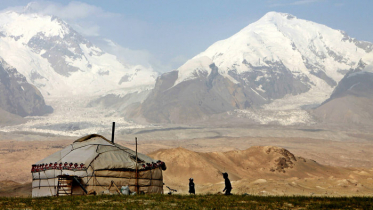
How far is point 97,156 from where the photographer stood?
94.3 feet

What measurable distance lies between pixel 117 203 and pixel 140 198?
1975 millimetres

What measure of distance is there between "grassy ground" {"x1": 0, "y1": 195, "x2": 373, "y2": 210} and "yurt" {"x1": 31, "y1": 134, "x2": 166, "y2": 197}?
4.32 metres

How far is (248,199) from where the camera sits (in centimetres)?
2258

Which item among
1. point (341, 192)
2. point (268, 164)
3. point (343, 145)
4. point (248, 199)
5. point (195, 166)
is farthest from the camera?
point (343, 145)

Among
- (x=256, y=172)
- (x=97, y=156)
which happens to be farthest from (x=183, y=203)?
(x=256, y=172)

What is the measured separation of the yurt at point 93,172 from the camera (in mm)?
27578

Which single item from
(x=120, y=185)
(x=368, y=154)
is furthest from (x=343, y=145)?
(x=120, y=185)

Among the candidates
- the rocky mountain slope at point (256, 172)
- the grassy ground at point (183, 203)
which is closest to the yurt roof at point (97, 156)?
the grassy ground at point (183, 203)

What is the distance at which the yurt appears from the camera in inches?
1086

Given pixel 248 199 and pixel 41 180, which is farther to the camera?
pixel 41 180

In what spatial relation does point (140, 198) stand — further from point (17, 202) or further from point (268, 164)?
point (268, 164)

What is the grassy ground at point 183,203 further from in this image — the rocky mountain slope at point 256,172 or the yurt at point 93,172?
the rocky mountain slope at point 256,172

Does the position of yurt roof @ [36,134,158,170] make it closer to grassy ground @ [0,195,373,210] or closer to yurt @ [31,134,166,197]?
yurt @ [31,134,166,197]

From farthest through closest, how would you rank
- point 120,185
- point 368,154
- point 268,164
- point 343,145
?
point 343,145 < point 368,154 < point 268,164 < point 120,185
